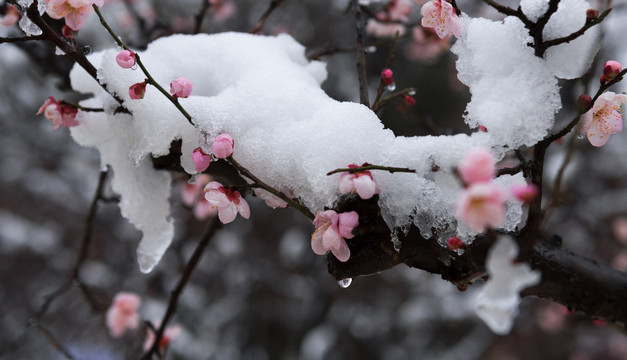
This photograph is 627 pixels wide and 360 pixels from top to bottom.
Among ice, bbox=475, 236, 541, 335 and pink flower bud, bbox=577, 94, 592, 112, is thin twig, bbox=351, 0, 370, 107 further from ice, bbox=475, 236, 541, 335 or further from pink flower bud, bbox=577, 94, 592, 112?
ice, bbox=475, 236, 541, 335

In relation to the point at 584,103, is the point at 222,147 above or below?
below

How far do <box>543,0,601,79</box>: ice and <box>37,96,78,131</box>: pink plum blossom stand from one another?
103 centimetres

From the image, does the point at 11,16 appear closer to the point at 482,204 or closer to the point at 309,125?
the point at 309,125

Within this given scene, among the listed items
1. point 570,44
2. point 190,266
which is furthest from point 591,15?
point 190,266

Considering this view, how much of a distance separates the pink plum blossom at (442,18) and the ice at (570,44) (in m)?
0.17

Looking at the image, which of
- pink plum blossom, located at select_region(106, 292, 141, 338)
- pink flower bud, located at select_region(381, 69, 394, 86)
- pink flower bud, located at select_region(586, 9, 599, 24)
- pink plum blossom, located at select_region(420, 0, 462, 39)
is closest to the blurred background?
pink plum blossom, located at select_region(106, 292, 141, 338)

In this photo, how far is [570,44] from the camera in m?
0.84

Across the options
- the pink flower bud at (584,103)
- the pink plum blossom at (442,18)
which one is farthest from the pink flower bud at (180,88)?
the pink flower bud at (584,103)

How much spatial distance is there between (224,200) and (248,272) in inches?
183

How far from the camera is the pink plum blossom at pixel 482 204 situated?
18.2 inches

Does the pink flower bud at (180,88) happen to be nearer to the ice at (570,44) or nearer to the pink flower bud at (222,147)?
the pink flower bud at (222,147)

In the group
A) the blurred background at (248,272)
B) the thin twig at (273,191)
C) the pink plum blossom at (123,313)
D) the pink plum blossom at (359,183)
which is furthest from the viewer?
the blurred background at (248,272)

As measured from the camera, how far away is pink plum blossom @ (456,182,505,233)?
0.46 metres

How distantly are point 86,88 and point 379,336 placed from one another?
508 cm
